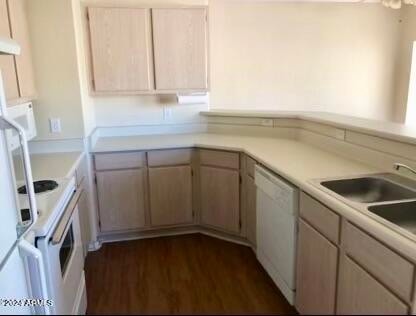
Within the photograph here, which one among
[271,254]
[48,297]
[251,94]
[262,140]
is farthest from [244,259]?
[251,94]

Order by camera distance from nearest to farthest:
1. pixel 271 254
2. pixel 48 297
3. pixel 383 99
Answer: pixel 48 297 < pixel 271 254 < pixel 383 99

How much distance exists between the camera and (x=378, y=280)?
135 centimetres

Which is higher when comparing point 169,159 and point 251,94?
point 251,94

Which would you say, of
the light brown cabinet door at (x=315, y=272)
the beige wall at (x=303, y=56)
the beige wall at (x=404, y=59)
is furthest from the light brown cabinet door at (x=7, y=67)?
the beige wall at (x=404, y=59)

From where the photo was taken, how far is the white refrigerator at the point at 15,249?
1.14 metres

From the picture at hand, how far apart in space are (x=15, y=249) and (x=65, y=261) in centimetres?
56

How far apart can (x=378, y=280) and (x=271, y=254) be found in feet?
3.81

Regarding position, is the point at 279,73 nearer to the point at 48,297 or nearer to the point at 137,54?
the point at 137,54

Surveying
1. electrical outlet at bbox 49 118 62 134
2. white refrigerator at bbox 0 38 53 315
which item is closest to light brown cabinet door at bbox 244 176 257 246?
electrical outlet at bbox 49 118 62 134

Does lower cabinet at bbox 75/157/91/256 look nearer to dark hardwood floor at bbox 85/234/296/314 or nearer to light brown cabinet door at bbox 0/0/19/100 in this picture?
dark hardwood floor at bbox 85/234/296/314

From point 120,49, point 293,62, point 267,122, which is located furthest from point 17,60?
point 293,62

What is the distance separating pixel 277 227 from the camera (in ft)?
7.57

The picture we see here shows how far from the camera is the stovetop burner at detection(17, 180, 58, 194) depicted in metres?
1.89

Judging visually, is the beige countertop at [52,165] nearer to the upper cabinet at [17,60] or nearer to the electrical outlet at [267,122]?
the upper cabinet at [17,60]
